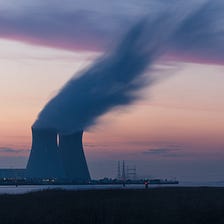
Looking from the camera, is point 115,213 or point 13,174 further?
point 13,174

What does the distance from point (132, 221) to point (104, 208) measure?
10.8 feet

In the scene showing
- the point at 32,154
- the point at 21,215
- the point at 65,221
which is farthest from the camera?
the point at 32,154

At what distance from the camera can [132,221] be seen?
2006 centimetres

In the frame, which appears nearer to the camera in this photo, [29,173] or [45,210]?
[45,210]

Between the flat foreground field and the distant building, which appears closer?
the flat foreground field

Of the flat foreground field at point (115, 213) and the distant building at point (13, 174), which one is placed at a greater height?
Result: the distant building at point (13, 174)

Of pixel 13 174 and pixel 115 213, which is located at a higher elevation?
pixel 13 174

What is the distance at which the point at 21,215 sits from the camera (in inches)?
832

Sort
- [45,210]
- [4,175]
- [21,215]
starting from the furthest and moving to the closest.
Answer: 1. [4,175]
2. [45,210]
3. [21,215]

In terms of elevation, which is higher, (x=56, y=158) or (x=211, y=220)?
(x=56, y=158)

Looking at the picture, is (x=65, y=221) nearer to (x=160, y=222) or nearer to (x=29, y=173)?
(x=160, y=222)

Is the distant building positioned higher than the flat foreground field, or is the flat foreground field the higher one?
the distant building

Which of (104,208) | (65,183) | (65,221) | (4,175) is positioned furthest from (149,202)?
(4,175)

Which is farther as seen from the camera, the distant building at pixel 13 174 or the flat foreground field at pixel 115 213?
the distant building at pixel 13 174
